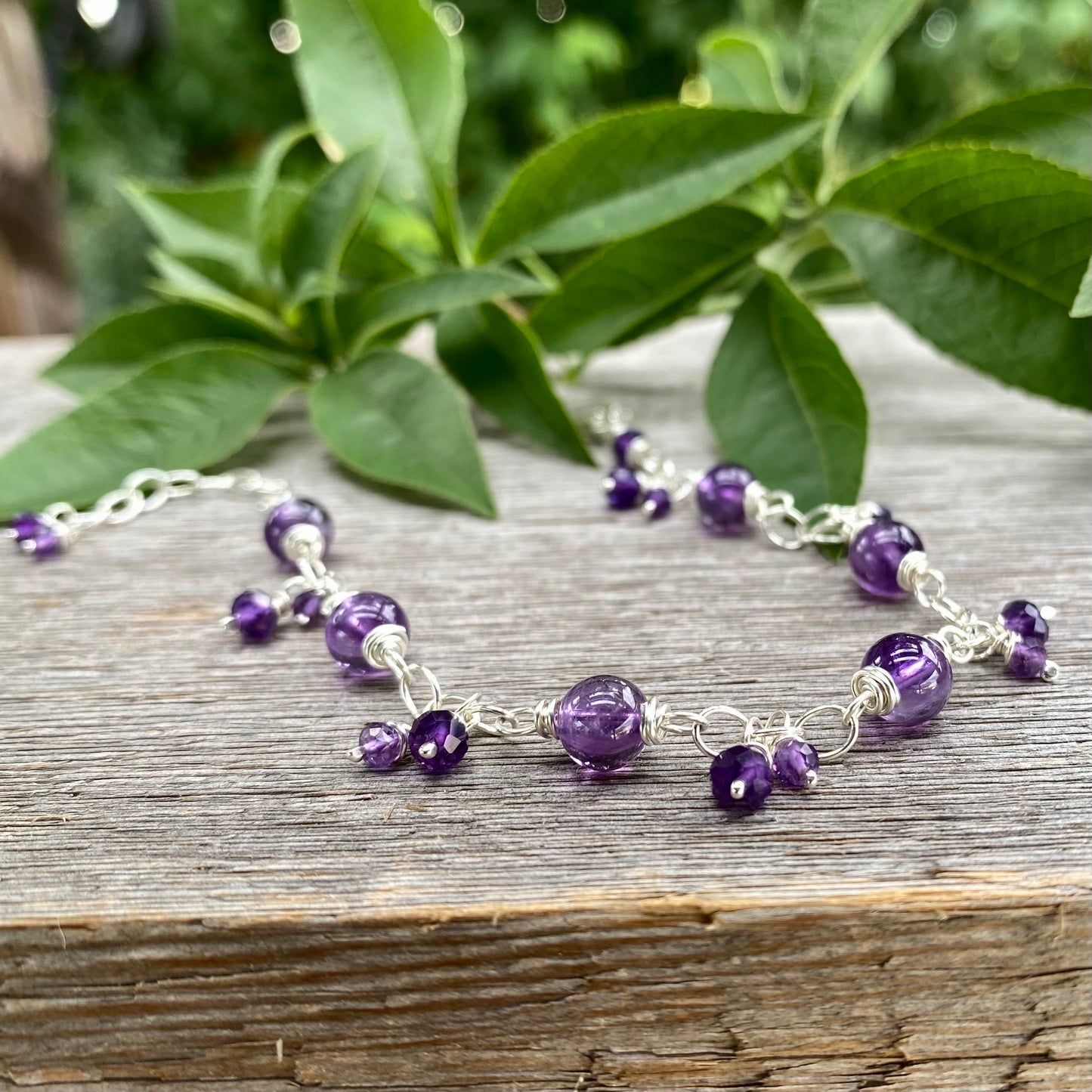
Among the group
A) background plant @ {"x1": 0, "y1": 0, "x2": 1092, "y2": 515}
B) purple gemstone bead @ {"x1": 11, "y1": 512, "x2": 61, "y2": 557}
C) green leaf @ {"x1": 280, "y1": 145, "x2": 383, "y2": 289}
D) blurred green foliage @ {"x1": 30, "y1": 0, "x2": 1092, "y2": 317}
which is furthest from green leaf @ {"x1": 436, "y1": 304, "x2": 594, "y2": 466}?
blurred green foliage @ {"x1": 30, "y1": 0, "x2": 1092, "y2": 317}

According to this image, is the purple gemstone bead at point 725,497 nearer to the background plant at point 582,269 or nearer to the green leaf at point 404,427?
the background plant at point 582,269

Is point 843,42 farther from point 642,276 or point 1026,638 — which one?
point 1026,638

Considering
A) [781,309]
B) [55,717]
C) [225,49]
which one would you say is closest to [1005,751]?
[781,309]

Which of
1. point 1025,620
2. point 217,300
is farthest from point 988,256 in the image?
point 217,300

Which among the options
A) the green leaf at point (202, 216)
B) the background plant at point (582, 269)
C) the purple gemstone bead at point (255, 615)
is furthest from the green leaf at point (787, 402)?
the green leaf at point (202, 216)

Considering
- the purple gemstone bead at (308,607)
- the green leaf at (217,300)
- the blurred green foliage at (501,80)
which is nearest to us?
the purple gemstone bead at (308,607)

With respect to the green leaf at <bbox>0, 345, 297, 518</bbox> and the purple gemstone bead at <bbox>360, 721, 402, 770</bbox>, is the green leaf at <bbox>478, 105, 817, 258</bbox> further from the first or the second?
the purple gemstone bead at <bbox>360, 721, 402, 770</bbox>
